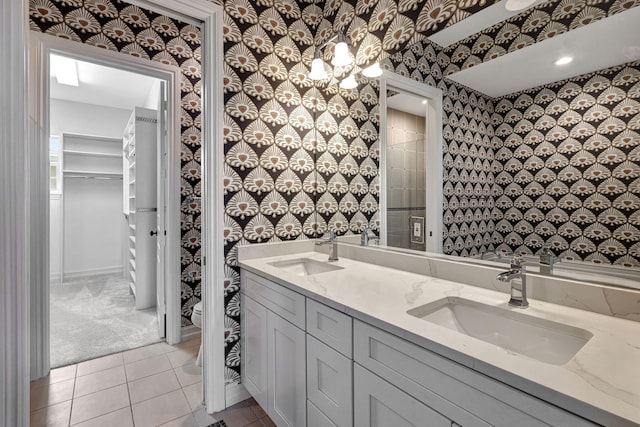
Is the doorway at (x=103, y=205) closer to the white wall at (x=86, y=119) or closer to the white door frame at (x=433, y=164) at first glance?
the white wall at (x=86, y=119)

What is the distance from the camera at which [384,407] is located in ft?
2.97

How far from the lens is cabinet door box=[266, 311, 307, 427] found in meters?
1.28

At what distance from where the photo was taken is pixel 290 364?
1.35 metres

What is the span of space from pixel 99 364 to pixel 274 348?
5.53 ft

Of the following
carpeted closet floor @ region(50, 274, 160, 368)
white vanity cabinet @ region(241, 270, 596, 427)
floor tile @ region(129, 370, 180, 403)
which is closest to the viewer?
white vanity cabinet @ region(241, 270, 596, 427)

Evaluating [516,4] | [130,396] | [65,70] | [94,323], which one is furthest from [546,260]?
[65,70]

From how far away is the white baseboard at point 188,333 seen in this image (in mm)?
2679

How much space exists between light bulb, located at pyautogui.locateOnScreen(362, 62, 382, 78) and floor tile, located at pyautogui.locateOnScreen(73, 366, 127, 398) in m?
2.56

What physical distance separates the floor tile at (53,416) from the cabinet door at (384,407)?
5.72 ft

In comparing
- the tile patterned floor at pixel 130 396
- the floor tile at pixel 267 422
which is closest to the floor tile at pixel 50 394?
the tile patterned floor at pixel 130 396

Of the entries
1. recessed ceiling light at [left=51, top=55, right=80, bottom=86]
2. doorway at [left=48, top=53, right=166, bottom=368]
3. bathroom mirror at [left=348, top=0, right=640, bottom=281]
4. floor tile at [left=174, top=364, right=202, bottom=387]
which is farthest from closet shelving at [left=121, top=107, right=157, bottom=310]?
bathroom mirror at [left=348, top=0, right=640, bottom=281]

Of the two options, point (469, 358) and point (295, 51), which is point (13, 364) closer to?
point (469, 358)

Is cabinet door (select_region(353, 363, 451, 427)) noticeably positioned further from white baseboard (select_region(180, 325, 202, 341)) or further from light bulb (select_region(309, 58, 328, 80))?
white baseboard (select_region(180, 325, 202, 341))

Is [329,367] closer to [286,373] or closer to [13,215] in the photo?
[286,373]
